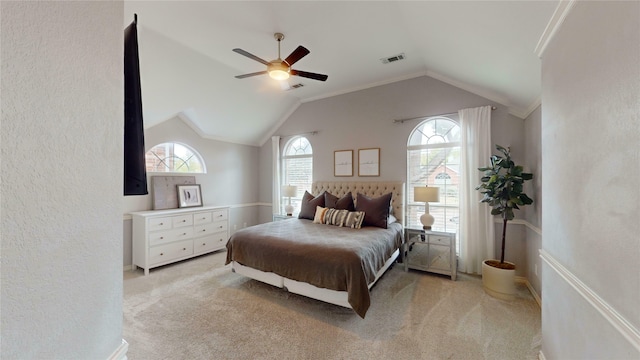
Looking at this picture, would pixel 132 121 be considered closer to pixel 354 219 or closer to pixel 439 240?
pixel 354 219

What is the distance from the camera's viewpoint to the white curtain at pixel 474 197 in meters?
3.56

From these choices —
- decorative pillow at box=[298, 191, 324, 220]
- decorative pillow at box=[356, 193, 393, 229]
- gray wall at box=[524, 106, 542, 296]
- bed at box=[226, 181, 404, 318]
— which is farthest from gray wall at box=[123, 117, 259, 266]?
gray wall at box=[524, 106, 542, 296]

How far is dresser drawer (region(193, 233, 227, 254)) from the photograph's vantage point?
4.39 m

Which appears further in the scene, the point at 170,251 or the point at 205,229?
the point at 205,229

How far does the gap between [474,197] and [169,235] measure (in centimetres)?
480

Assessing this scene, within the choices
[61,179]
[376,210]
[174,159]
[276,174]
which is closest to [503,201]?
[376,210]

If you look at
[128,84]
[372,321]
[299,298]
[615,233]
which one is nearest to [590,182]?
[615,233]

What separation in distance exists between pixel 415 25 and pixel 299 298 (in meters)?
3.41

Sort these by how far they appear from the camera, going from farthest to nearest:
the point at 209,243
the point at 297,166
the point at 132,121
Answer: the point at 297,166
the point at 209,243
the point at 132,121

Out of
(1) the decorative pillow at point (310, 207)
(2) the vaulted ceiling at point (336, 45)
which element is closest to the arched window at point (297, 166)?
(1) the decorative pillow at point (310, 207)

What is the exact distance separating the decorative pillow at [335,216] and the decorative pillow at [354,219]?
0.22 feet

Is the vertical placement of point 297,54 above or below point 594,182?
above

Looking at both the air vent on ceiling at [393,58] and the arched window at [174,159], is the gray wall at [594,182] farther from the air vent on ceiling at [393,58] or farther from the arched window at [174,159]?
the arched window at [174,159]

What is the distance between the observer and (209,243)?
462 centimetres
